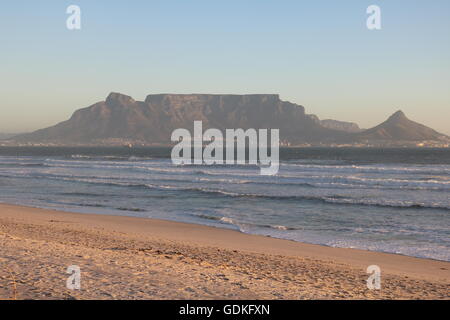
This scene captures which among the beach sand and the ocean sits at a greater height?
the beach sand

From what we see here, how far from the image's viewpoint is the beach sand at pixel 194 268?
771 centimetres

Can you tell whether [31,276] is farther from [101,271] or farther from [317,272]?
[317,272]

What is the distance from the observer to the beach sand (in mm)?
7711

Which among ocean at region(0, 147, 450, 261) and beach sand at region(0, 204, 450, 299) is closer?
beach sand at region(0, 204, 450, 299)

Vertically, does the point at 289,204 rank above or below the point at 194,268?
below

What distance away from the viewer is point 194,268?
9695 millimetres

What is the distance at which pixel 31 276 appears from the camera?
26.8 ft

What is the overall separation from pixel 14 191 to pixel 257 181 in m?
18.3

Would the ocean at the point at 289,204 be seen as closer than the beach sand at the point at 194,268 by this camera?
No

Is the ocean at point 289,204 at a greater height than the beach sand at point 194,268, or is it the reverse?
the beach sand at point 194,268

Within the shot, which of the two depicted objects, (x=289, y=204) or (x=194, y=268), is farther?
(x=289, y=204)
